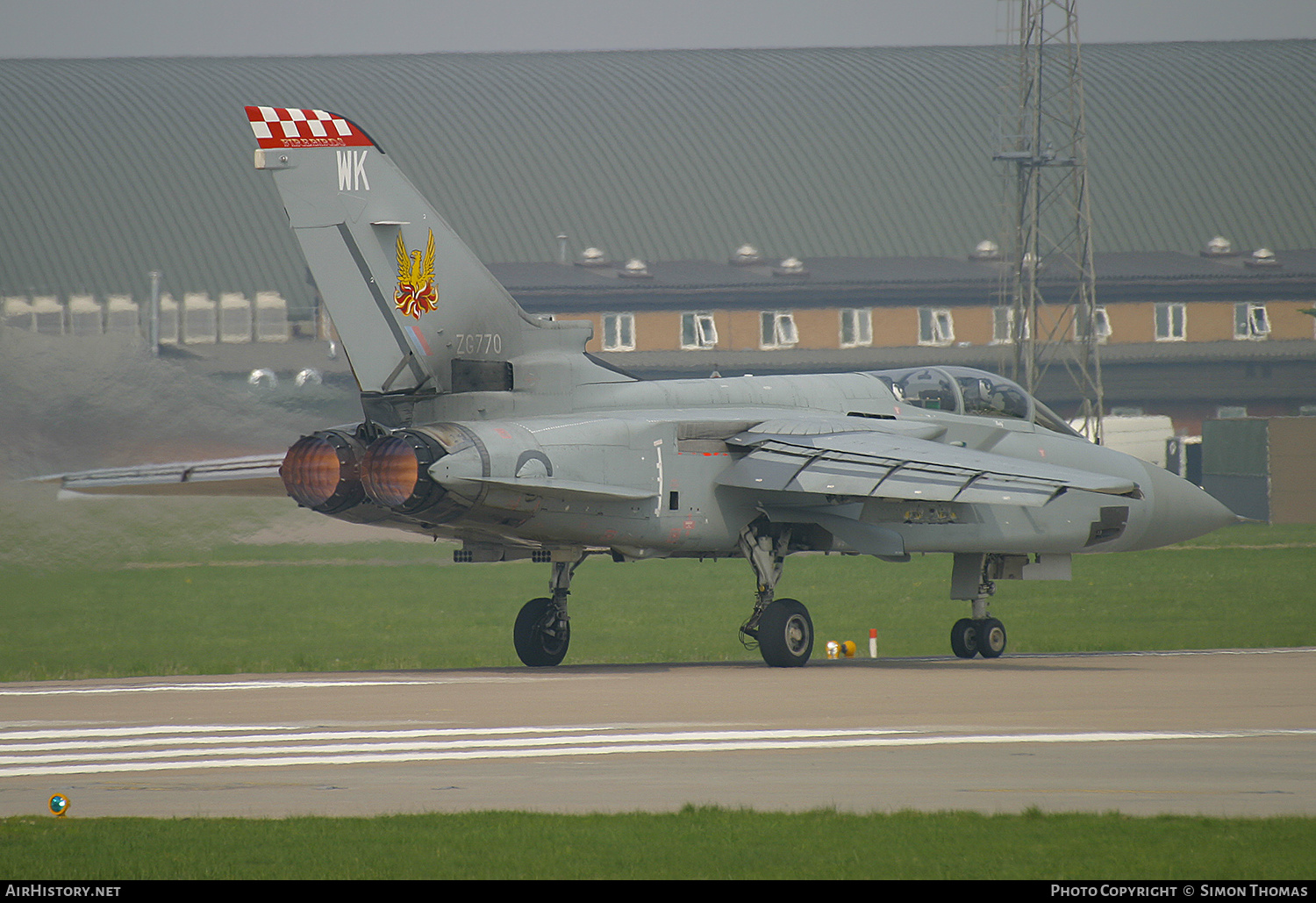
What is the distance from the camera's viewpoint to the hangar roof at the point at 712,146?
68.8 metres

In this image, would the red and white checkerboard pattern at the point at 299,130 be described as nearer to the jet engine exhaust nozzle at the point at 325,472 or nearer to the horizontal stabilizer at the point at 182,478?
the jet engine exhaust nozzle at the point at 325,472

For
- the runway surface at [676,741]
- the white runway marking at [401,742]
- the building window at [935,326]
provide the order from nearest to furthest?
1. the runway surface at [676,741]
2. the white runway marking at [401,742]
3. the building window at [935,326]

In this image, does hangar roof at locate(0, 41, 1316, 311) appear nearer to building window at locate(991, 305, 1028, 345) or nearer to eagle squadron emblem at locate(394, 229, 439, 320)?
building window at locate(991, 305, 1028, 345)

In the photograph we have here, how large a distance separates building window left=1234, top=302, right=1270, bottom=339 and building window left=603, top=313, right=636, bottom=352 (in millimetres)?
25336

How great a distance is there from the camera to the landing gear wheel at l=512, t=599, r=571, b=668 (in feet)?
72.2

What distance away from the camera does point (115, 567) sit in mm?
24312

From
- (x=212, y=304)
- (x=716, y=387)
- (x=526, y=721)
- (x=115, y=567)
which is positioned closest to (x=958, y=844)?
(x=526, y=721)

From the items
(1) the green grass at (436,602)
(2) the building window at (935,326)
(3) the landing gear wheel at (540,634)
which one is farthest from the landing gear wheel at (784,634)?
(2) the building window at (935,326)

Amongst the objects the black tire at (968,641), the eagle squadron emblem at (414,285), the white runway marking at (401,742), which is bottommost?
the white runway marking at (401,742)

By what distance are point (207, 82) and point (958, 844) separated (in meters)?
68.0

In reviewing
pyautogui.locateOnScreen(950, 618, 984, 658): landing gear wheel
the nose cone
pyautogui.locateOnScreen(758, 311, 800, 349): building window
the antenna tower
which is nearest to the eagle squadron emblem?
pyautogui.locateOnScreen(950, 618, 984, 658): landing gear wheel

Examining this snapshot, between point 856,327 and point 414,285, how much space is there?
5179 centimetres

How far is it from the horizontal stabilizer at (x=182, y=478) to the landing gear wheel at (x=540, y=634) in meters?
3.58

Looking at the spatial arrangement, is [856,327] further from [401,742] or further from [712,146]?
[401,742]
